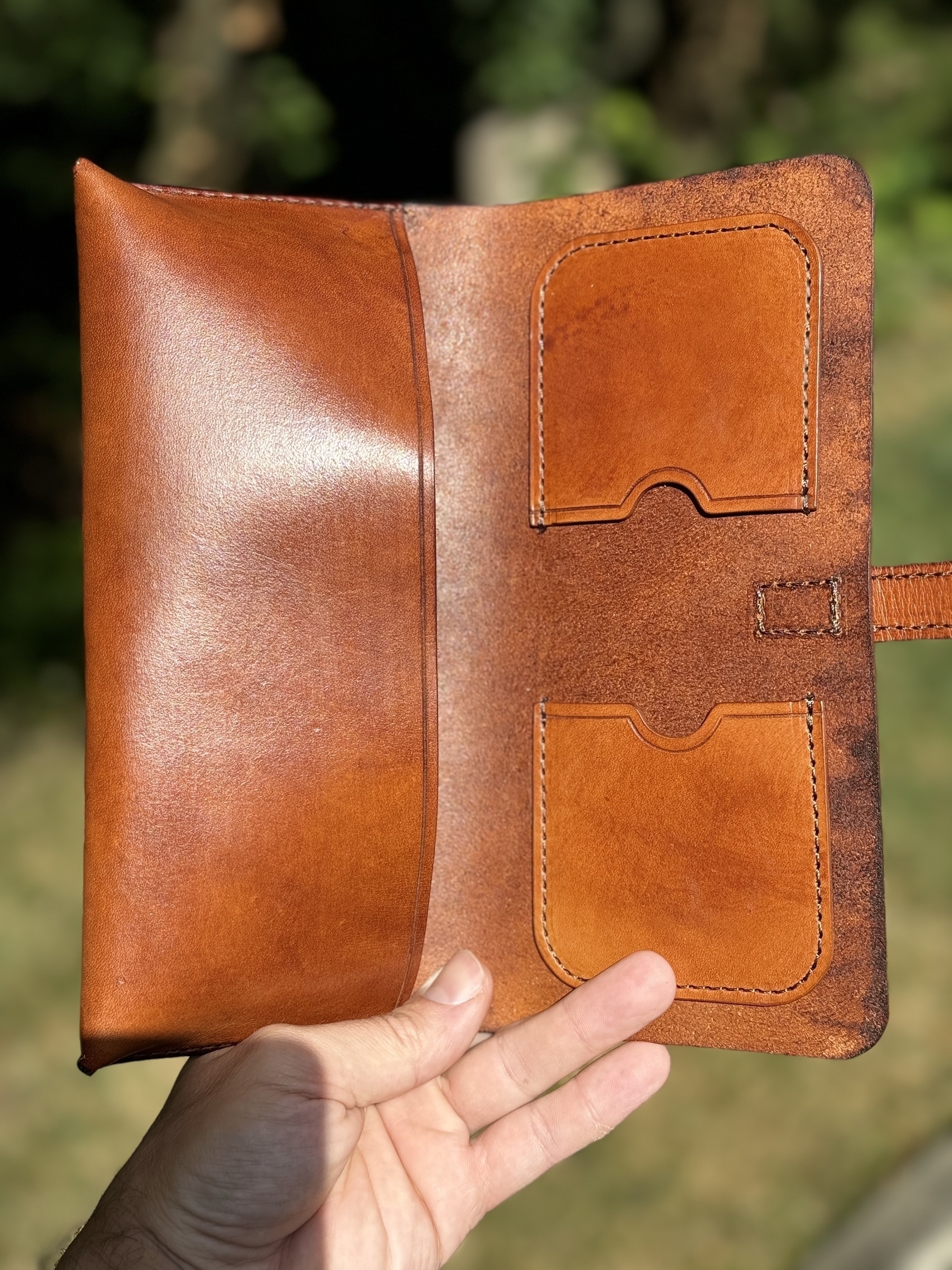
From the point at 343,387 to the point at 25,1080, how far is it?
9.63 feet

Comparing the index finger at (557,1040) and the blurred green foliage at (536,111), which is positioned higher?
the blurred green foliage at (536,111)

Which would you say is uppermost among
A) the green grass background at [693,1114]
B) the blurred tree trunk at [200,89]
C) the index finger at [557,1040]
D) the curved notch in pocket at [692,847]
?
the blurred tree trunk at [200,89]

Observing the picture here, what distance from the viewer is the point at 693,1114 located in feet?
10.9

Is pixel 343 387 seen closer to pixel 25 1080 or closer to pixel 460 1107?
pixel 460 1107

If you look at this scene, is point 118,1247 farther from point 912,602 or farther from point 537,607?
point 912,602

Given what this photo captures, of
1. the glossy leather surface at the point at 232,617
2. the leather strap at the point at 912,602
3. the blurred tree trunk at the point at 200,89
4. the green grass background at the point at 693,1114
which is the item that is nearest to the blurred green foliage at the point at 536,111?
the blurred tree trunk at the point at 200,89

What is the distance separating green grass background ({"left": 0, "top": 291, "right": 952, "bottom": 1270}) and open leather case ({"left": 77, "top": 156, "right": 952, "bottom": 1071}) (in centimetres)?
167

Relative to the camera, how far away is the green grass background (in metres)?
3.09

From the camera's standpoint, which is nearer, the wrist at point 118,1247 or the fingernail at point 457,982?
the wrist at point 118,1247

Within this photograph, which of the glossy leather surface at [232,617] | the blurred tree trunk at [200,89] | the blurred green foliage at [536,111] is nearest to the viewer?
the glossy leather surface at [232,617]

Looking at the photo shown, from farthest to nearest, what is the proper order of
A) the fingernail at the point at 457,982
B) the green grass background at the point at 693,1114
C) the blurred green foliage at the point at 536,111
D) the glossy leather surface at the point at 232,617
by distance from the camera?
the blurred green foliage at the point at 536,111, the green grass background at the point at 693,1114, the fingernail at the point at 457,982, the glossy leather surface at the point at 232,617

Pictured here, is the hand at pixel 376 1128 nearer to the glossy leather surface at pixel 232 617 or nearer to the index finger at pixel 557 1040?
the index finger at pixel 557 1040

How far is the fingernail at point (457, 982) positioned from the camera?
1891mm

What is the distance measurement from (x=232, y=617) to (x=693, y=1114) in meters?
2.48
